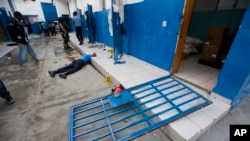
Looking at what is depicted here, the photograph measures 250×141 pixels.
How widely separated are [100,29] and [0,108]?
4.83 meters

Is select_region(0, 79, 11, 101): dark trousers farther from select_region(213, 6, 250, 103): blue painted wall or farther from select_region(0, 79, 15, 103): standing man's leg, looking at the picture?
select_region(213, 6, 250, 103): blue painted wall

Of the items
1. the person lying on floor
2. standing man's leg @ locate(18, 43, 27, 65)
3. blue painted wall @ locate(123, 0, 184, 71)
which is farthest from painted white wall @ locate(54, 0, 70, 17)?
blue painted wall @ locate(123, 0, 184, 71)

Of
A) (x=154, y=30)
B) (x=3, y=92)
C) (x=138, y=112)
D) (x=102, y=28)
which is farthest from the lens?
(x=102, y=28)

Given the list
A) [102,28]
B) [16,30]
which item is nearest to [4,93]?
[16,30]

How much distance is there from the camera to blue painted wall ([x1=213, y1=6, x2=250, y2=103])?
1.37 m

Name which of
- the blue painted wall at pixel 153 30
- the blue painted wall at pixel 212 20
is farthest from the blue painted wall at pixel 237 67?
the blue painted wall at pixel 212 20

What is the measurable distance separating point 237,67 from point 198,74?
1.04 meters

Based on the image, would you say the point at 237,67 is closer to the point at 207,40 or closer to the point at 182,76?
the point at 182,76

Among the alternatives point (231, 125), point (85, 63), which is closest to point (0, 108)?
point (85, 63)

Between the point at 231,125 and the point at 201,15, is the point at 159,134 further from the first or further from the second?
the point at 201,15

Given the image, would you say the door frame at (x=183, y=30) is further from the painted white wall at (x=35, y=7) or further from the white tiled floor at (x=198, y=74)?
the painted white wall at (x=35, y=7)

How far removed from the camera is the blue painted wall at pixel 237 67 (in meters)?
1.37

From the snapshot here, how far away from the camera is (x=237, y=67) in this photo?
1510mm

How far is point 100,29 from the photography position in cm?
598
